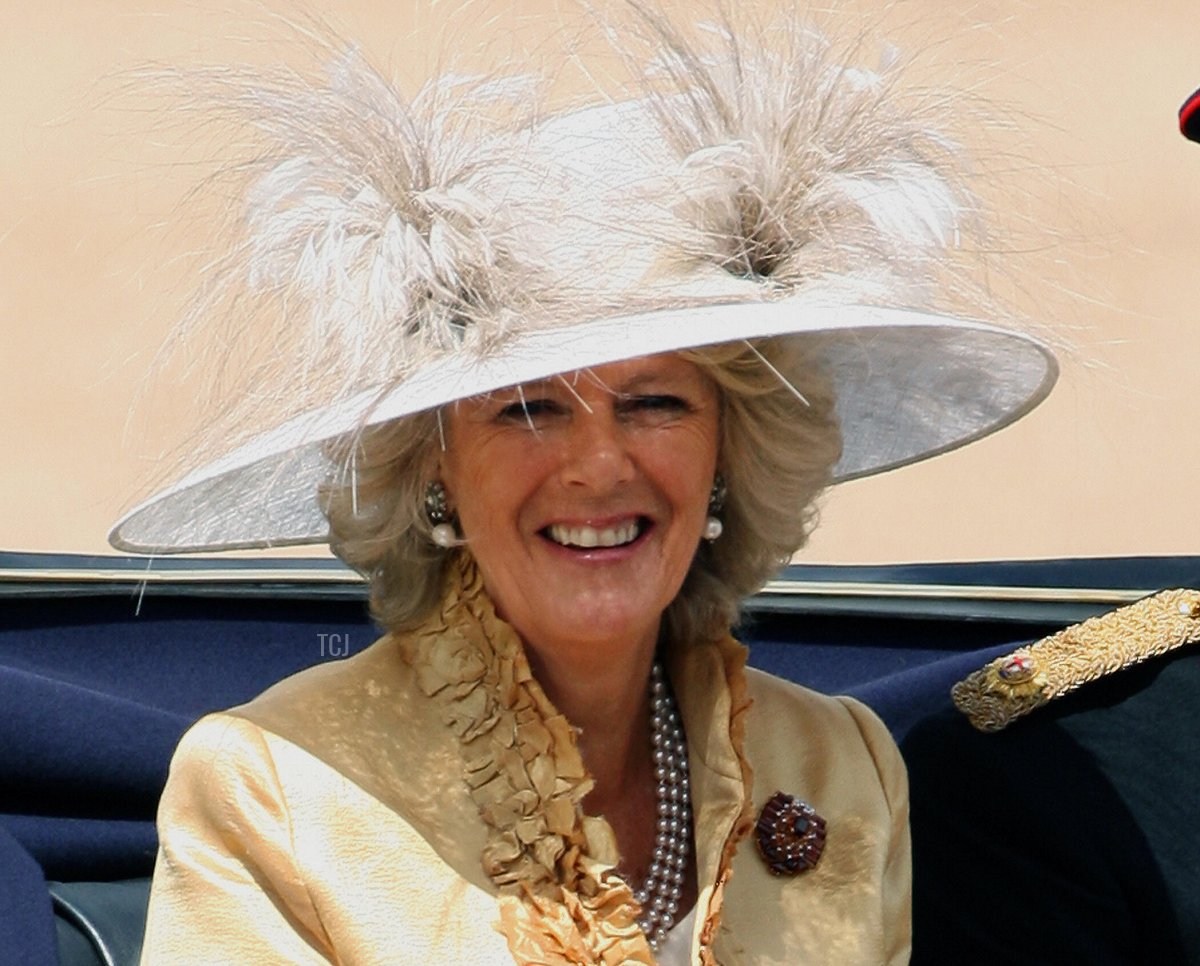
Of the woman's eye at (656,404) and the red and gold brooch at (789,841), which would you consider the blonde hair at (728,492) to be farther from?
the red and gold brooch at (789,841)

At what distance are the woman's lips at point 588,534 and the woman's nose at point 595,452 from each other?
4cm

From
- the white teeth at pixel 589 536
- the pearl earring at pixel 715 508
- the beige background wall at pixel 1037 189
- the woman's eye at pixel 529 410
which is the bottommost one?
the beige background wall at pixel 1037 189

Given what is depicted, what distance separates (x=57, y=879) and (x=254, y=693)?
0.42m

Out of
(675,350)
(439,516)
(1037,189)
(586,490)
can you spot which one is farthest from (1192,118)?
(1037,189)

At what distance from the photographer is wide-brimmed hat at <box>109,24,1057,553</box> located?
1.88m

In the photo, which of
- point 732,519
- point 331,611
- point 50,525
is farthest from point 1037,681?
point 50,525

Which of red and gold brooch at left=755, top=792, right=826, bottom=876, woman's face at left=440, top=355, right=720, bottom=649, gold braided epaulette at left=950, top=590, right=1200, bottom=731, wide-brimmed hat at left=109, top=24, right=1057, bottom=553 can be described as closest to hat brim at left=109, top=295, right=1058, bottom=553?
wide-brimmed hat at left=109, top=24, right=1057, bottom=553

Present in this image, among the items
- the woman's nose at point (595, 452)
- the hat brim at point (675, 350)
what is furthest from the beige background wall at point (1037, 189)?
the woman's nose at point (595, 452)

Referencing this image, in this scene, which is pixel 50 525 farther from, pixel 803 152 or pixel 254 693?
pixel 803 152

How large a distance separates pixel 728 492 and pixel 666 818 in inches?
12.6

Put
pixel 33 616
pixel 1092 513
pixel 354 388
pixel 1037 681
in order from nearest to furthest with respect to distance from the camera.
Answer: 1. pixel 354 388
2. pixel 1037 681
3. pixel 33 616
4. pixel 1092 513

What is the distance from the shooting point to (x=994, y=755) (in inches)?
86.9

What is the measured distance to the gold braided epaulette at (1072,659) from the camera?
7.17 ft

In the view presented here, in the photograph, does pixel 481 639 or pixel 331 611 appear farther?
pixel 331 611
